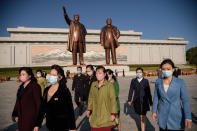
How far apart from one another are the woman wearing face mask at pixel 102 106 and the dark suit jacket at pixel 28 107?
2.92ft

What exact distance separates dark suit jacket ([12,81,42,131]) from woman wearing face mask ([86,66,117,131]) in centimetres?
89

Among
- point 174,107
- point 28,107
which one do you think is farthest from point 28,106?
point 174,107

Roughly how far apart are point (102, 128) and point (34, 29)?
159 ft

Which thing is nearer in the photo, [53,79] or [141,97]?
[53,79]

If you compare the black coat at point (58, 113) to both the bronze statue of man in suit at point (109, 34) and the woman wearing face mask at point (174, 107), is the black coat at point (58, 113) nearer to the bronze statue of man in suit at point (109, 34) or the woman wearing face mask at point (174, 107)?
the woman wearing face mask at point (174, 107)

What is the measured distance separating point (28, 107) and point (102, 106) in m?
1.19

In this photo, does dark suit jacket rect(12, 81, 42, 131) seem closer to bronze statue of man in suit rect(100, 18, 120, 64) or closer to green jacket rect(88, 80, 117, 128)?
green jacket rect(88, 80, 117, 128)

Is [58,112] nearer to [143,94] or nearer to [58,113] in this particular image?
[58,113]

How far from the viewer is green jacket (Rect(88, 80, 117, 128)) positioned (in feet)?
7.77

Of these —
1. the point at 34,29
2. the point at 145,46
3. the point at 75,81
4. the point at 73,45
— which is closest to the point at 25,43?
the point at 34,29

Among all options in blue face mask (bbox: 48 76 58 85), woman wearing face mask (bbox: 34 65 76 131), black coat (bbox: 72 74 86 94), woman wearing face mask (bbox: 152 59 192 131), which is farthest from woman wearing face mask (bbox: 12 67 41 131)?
black coat (bbox: 72 74 86 94)

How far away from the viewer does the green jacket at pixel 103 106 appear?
2.37 m

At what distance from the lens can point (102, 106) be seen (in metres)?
2.44

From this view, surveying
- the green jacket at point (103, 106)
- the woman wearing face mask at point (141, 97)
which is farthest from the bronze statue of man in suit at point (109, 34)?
the green jacket at point (103, 106)
